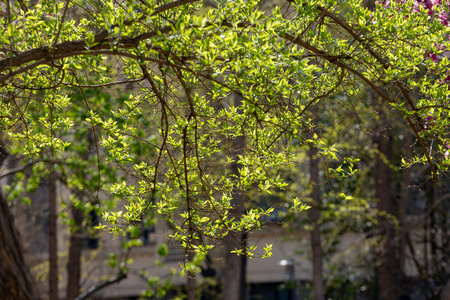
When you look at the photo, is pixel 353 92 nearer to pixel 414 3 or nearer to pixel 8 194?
pixel 414 3

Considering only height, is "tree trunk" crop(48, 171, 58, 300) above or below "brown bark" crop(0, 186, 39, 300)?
above

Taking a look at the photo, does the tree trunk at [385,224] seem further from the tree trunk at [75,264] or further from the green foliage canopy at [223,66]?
the green foliage canopy at [223,66]

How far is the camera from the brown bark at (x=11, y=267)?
425 cm

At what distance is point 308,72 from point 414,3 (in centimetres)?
115

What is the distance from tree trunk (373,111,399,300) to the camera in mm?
10977

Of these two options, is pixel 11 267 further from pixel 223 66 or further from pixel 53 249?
pixel 53 249

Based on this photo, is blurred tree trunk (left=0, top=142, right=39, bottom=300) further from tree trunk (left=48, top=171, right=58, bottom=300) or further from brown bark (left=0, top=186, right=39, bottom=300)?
tree trunk (left=48, top=171, right=58, bottom=300)

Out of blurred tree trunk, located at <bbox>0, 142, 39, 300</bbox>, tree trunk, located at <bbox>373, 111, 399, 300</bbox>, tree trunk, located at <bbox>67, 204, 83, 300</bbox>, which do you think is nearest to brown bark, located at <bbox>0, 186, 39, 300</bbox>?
blurred tree trunk, located at <bbox>0, 142, 39, 300</bbox>

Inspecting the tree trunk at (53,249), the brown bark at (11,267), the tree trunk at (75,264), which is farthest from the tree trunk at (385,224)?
the brown bark at (11,267)

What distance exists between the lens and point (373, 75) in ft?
11.9

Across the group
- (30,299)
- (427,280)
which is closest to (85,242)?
(427,280)

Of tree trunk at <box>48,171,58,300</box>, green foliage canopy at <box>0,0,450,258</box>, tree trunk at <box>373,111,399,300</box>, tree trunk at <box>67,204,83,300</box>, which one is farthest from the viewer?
tree trunk at <box>373,111,399,300</box>

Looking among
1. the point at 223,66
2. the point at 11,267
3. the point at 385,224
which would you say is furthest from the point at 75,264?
the point at 223,66

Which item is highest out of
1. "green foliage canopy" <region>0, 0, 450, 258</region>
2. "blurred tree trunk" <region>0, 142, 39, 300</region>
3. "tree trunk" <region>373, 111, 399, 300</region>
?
"tree trunk" <region>373, 111, 399, 300</region>
